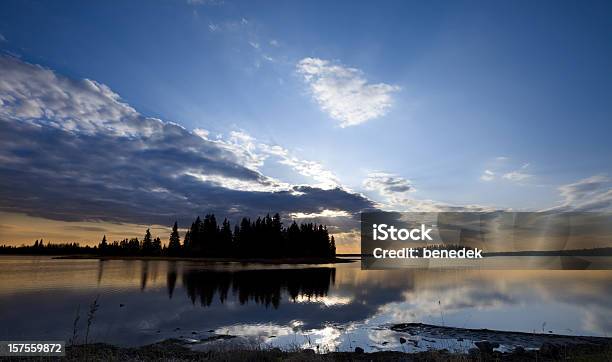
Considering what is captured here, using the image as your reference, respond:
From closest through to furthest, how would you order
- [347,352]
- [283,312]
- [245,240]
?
[347,352]
[283,312]
[245,240]

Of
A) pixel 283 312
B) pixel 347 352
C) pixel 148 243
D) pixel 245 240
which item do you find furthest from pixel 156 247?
pixel 347 352

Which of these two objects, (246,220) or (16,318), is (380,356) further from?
(246,220)

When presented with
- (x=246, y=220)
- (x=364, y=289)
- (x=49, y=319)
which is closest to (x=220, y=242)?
(x=246, y=220)

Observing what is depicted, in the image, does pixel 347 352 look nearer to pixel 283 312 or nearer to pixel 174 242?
pixel 283 312

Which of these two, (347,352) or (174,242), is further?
(174,242)

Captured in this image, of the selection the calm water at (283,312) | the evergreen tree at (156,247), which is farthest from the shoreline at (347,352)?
the evergreen tree at (156,247)

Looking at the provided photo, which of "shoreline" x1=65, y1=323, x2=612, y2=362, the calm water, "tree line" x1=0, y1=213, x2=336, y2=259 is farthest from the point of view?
"tree line" x1=0, y1=213, x2=336, y2=259

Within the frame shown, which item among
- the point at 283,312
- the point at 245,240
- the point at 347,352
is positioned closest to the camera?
the point at 347,352

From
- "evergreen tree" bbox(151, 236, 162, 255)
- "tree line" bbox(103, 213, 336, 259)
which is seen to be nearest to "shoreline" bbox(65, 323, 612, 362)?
"tree line" bbox(103, 213, 336, 259)

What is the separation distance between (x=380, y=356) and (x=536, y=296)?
36.0 metres

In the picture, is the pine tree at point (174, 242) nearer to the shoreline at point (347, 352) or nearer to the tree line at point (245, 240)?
the tree line at point (245, 240)

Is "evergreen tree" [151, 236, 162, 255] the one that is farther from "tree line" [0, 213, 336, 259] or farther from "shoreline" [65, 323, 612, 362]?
"shoreline" [65, 323, 612, 362]

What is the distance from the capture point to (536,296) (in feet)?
143

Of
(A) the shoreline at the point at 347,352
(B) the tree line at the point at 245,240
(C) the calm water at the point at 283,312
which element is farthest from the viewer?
(B) the tree line at the point at 245,240
